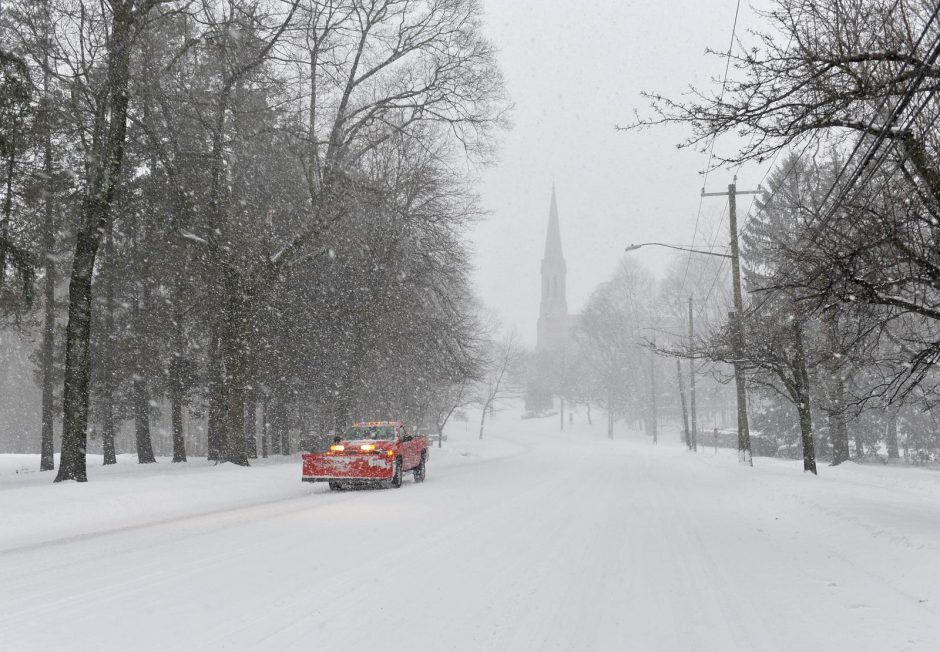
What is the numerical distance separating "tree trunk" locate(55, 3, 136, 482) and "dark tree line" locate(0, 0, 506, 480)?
0.05 meters

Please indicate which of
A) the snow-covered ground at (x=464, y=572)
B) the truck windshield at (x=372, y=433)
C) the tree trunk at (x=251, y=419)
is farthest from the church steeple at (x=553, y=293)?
the snow-covered ground at (x=464, y=572)

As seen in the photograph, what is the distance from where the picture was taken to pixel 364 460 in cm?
1520

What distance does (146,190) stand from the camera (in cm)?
2231

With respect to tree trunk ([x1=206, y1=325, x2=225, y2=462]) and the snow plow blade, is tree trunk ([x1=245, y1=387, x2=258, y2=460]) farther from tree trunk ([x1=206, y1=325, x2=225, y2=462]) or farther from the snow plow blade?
the snow plow blade

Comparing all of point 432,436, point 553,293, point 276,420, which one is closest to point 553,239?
point 553,293

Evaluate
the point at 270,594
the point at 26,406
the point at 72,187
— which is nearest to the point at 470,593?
the point at 270,594

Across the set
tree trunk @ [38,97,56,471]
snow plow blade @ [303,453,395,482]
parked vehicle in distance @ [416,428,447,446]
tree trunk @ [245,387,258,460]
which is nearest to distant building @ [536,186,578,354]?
parked vehicle in distance @ [416,428,447,446]

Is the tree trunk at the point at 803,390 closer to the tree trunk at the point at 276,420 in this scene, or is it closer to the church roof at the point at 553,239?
the tree trunk at the point at 276,420

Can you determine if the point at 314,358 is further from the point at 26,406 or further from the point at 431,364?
the point at 26,406

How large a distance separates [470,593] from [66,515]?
8.43 m

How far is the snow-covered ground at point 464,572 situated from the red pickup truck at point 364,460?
164cm

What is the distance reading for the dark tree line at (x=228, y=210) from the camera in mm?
15586

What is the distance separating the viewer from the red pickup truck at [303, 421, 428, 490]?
594 inches

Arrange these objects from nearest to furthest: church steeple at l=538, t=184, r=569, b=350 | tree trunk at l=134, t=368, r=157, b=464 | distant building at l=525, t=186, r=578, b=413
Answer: tree trunk at l=134, t=368, r=157, b=464, distant building at l=525, t=186, r=578, b=413, church steeple at l=538, t=184, r=569, b=350
